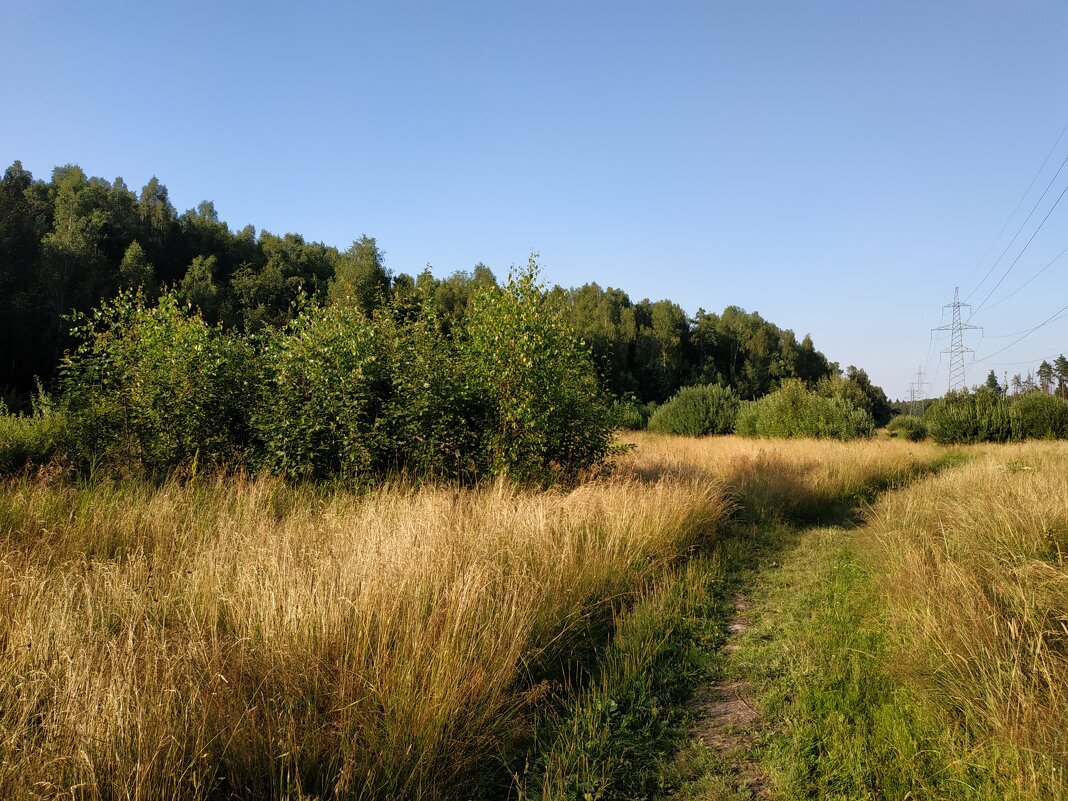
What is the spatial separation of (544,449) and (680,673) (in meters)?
5.43

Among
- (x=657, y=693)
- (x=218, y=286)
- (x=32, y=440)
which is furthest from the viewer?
(x=218, y=286)

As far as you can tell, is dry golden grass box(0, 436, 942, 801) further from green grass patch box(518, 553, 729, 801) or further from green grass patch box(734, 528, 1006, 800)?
green grass patch box(734, 528, 1006, 800)

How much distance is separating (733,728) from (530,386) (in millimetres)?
6544

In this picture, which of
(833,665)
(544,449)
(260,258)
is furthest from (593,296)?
(833,665)

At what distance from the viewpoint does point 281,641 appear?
3.27 m

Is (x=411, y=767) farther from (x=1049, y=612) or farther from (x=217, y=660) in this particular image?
(x=1049, y=612)

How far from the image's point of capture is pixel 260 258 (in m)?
65.5


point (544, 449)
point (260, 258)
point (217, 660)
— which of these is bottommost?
point (217, 660)

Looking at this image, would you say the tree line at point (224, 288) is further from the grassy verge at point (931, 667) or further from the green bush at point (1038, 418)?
the green bush at point (1038, 418)

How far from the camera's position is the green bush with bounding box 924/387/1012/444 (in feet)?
94.3

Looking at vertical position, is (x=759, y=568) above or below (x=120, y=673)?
below

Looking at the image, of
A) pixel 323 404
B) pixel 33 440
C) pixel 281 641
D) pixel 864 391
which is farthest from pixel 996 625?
pixel 864 391

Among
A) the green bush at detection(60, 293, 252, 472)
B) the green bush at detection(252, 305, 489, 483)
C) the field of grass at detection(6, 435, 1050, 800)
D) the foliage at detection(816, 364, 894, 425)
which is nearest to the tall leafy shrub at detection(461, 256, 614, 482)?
the green bush at detection(252, 305, 489, 483)

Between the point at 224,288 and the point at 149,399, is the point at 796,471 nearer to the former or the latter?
the point at 149,399
